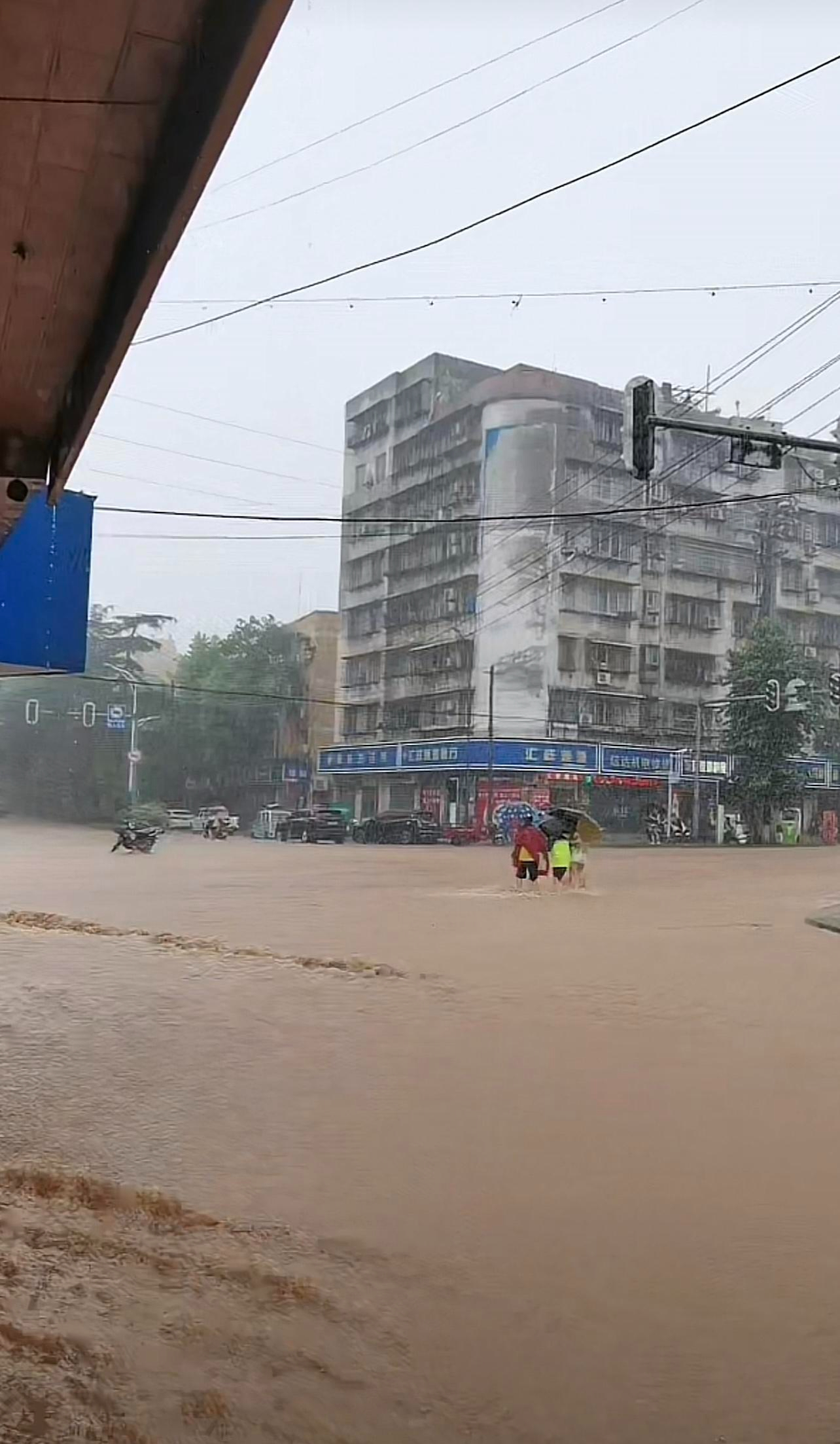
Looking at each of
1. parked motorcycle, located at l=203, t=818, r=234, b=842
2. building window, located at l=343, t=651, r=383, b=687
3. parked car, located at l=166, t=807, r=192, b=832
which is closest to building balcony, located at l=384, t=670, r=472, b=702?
building window, located at l=343, t=651, r=383, b=687

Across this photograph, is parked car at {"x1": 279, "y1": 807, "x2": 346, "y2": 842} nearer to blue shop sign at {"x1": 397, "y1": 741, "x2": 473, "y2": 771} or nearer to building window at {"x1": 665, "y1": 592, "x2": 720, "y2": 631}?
blue shop sign at {"x1": 397, "y1": 741, "x2": 473, "y2": 771}

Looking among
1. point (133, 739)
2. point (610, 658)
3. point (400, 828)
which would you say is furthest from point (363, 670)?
point (133, 739)

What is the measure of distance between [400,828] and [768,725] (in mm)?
5824

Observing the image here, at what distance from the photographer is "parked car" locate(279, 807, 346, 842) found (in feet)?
59.5

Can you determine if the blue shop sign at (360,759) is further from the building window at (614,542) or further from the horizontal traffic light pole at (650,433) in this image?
the horizontal traffic light pole at (650,433)

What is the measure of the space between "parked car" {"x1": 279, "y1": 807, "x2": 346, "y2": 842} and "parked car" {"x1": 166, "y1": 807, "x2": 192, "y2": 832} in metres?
1.35

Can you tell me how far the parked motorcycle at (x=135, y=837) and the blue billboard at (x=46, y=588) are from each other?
28.6 feet

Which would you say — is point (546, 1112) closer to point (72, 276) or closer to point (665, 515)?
point (72, 276)

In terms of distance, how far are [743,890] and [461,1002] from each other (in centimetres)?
741

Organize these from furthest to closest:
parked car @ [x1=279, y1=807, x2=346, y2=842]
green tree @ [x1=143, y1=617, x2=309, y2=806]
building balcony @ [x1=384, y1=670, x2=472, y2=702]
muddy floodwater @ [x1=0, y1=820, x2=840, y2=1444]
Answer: building balcony @ [x1=384, y1=670, x2=472, y2=702]
parked car @ [x1=279, y1=807, x2=346, y2=842]
green tree @ [x1=143, y1=617, x2=309, y2=806]
muddy floodwater @ [x1=0, y1=820, x2=840, y2=1444]

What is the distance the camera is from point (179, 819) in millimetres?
17453

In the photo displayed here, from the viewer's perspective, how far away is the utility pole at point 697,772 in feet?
60.4

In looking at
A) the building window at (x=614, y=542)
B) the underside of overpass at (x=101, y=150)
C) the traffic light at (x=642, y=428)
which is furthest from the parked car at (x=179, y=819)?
the underside of overpass at (x=101, y=150)

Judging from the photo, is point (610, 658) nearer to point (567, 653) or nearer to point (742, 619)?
point (567, 653)
